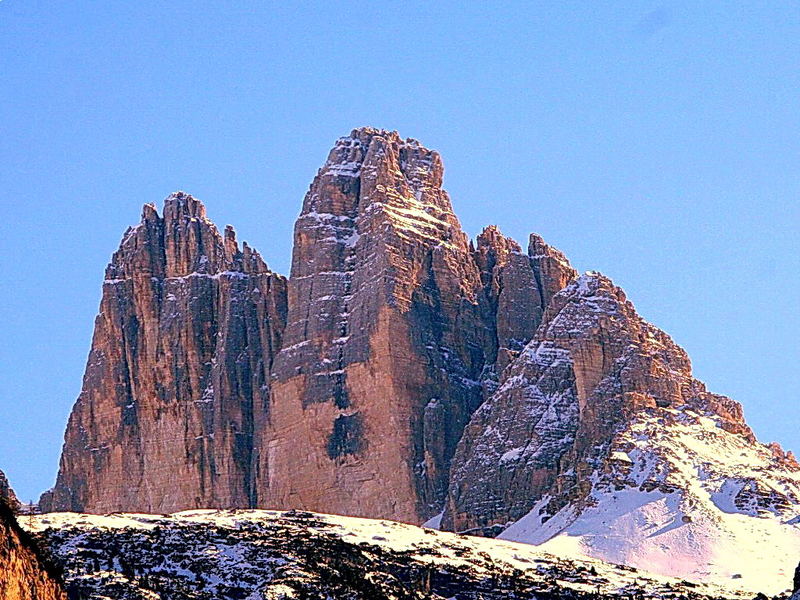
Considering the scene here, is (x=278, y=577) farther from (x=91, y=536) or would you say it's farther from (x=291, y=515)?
(x=291, y=515)

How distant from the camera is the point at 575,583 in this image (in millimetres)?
173625

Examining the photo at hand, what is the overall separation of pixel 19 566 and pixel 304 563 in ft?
324

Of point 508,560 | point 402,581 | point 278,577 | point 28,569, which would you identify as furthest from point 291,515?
point 28,569

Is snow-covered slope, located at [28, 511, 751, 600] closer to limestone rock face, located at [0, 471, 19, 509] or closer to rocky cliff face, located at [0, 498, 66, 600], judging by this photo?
limestone rock face, located at [0, 471, 19, 509]

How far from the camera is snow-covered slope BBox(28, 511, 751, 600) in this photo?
13775cm

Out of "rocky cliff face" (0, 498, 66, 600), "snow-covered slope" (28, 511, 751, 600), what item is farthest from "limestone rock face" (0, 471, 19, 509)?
"snow-covered slope" (28, 511, 751, 600)

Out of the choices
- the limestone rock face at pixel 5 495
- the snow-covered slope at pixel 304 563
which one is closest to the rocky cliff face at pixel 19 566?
the limestone rock face at pixel 5 495

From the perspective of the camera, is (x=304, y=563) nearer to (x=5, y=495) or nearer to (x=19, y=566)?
(x=5, y=495)

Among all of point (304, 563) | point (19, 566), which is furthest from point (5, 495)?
point (304, 563)

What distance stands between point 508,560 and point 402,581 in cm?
2564

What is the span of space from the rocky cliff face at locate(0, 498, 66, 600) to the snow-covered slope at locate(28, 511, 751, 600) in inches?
2702

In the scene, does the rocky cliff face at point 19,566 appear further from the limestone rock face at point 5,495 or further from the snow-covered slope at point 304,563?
the snow-covered slope at point 304,563

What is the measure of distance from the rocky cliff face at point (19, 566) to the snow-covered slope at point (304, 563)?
68629 millimetres

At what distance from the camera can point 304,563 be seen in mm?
151000
